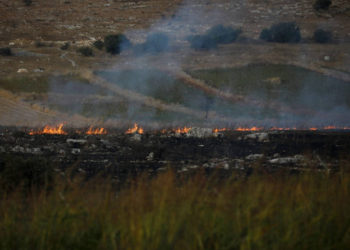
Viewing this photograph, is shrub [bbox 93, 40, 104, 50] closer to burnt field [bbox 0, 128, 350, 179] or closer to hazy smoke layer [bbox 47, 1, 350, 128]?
hazy smoke layer [bbox 47, 1, 350, 128]

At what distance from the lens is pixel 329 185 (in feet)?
22.3

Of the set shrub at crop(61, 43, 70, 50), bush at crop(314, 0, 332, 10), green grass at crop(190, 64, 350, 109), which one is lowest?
shrub at crop(61, 43, 70, 50)

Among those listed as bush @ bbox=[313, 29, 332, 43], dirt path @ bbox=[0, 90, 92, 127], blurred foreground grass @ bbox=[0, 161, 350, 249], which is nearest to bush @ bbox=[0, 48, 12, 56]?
dirt path @ bbox=[0, 90, 92, 127]

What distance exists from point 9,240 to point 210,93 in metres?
24.4

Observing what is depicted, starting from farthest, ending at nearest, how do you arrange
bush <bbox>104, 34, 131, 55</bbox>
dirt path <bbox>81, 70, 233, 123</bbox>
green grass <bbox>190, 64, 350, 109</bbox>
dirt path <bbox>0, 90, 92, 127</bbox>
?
1. bush <bbox>104, 34, 131, 55</bbox>
2. green grass <bbox>190, 64, 350, 109</bbox>
3. dirt path <bbox>81, 70, 233, 123</bbox>
4. dirt path <bbox>0, 90, 92, 127</bbox>

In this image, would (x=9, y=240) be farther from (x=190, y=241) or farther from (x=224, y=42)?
(x=224, y=42)

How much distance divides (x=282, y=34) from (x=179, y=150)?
92.8ft

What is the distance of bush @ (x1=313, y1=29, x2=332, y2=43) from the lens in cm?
4069

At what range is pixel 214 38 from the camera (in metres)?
39.8

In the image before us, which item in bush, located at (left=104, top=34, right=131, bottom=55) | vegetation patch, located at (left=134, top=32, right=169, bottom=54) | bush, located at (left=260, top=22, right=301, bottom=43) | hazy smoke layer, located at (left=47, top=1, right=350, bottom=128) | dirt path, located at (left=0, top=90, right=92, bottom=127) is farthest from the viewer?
bush, located at (left=260, top=22, right=301, bottom=43)

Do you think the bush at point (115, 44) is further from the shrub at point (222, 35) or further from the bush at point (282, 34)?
the bush at point (282, 34)

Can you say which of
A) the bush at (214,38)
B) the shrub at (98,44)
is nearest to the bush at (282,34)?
the bush at (214,38)

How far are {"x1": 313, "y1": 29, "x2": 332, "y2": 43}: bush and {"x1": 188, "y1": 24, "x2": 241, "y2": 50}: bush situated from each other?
20.7 ft

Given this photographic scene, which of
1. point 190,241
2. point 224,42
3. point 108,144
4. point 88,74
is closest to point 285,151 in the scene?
point 108,144
